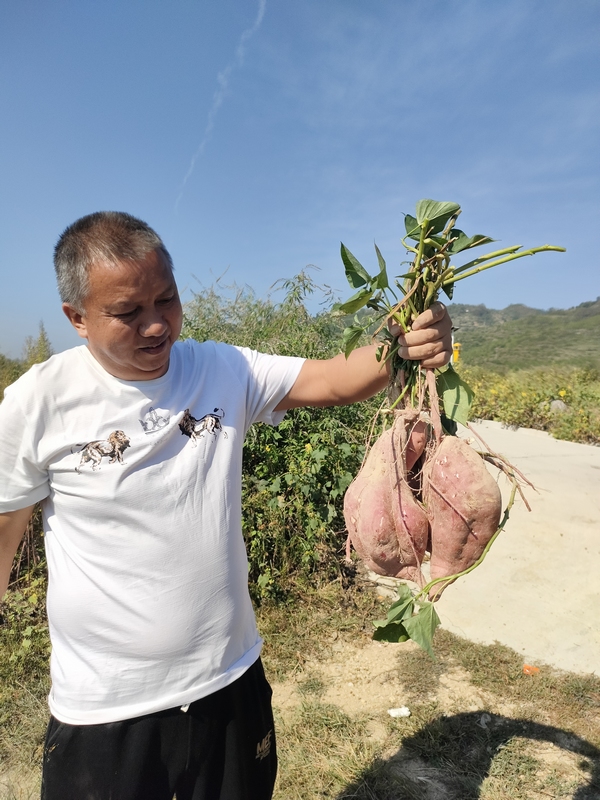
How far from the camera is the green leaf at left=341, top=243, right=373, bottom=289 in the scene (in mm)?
1234

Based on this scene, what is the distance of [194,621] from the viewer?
135 centimetres

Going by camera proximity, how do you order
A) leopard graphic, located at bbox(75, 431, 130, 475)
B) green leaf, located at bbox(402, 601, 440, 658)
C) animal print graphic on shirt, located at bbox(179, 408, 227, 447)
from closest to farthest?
1. green leaf, located at bbox(402, 601, 440, 658)
2. leopard graphic, located at bbox(75, 431, 130, 475)
3. animal print graphic on shirt, located at bbox(179, 408, 227, 447)

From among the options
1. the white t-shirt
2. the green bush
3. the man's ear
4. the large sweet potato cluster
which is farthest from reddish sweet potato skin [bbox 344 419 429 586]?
the green bush

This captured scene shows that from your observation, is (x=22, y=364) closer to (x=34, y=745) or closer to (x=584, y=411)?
(x=34, y=745)

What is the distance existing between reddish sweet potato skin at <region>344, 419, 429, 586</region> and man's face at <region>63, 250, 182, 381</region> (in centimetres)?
62

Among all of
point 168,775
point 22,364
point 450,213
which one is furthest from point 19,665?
point 450,213

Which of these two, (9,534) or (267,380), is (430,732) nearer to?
(267,380)

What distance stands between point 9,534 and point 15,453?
235mm

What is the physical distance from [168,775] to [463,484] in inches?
42.5

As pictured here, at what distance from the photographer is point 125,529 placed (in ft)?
4.33

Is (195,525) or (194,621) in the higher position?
(195,525)

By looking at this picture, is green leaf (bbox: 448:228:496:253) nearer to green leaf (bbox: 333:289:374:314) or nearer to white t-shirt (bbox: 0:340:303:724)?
green leaf (bbox: 333:289:374:314)

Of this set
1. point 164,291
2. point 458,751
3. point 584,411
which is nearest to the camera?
point 164,291

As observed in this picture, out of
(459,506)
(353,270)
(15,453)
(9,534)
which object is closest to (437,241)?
(353,270)
